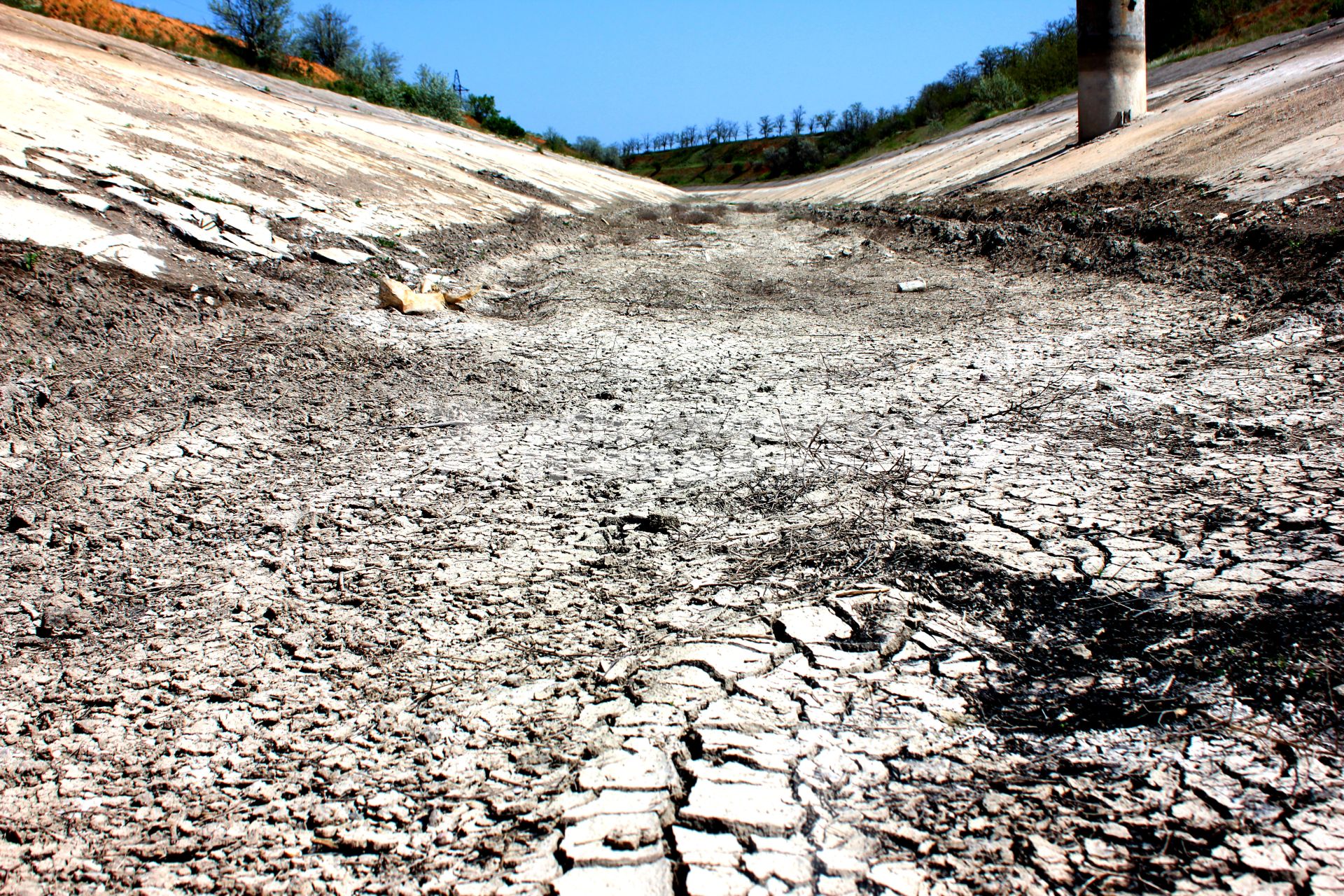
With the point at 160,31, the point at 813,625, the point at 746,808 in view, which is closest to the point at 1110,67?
the point at 813,625

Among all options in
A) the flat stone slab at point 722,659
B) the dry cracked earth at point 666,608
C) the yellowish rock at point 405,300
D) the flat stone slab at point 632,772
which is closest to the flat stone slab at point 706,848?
the dry cracked earth at point 666,608

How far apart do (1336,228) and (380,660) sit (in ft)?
24.6

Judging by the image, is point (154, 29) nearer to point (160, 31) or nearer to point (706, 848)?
point (160, 31)

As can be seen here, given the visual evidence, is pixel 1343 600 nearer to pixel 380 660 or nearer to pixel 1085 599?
pixel 1085 599

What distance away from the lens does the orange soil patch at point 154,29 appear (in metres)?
20.1

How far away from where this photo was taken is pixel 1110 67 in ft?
40.7

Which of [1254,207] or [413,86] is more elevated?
[413,86]

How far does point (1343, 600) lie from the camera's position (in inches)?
86.8

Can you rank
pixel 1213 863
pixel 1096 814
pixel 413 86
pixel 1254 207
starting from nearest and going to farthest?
1. pixel 1213 863
2. pixel 1096 814
3. pixel 1254 207
4. pixel 413 86

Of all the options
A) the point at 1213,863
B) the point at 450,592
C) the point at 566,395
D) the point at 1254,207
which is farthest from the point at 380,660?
the point at 1254,207

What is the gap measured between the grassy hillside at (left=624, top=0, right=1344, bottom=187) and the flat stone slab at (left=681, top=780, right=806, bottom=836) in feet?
71.6

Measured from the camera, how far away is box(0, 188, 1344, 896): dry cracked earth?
1.70m

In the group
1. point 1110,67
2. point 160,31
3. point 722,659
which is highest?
point 160,31

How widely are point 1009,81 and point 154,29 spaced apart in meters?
28.0
